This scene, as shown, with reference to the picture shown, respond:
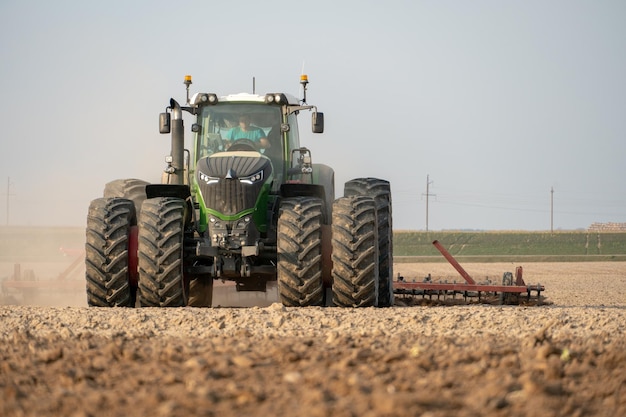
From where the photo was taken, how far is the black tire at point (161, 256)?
11.4 metres

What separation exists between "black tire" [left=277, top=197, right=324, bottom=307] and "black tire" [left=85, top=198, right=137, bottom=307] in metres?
1.94

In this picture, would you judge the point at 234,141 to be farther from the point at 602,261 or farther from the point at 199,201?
the point at 602,261

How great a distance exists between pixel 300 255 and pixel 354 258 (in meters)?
0.64

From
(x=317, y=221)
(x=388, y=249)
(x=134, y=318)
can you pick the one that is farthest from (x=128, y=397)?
(x=388, y=249)

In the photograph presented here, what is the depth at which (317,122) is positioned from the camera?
13078 mm

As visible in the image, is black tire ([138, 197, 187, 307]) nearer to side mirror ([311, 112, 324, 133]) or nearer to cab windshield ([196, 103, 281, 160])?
cab windshield ([196, 103, 281, 160])

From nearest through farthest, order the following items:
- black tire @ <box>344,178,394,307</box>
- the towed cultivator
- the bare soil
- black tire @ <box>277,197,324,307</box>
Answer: the bare soil
black tire @ <box>277,197,324,307</box>
black tire @ <box>344,178,394,307</box>
the towed cultivator

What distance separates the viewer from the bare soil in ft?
16.8

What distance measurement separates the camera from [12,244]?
35938 mm

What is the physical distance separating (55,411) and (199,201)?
7164 millimetres

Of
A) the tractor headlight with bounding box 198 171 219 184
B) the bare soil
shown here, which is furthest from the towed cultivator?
the bare soil

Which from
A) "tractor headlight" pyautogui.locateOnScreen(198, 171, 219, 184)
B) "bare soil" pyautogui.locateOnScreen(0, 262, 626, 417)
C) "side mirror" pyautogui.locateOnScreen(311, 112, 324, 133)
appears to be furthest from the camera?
"side mirror" pyautogui.locateOnScreen(311, 112, 324, 133)

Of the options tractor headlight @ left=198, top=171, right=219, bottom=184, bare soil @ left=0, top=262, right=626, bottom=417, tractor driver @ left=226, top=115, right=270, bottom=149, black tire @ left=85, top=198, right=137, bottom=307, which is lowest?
bare soil @ left=0, top=262, right=626, bottom=417

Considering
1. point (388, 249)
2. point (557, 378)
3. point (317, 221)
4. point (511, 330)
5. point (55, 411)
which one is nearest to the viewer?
point (55, 411)
